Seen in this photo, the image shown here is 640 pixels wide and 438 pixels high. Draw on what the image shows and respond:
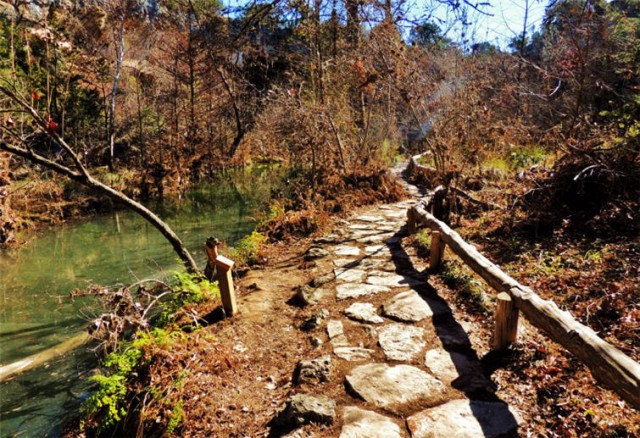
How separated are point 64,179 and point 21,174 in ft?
4.34

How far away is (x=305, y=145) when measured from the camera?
1020 centimetres

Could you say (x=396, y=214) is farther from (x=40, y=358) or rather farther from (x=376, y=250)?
(x=40, y=358)

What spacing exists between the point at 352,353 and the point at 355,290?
137cm

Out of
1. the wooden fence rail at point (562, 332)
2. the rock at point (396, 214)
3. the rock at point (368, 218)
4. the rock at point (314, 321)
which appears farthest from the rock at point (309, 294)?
the rock at point (396, 214)

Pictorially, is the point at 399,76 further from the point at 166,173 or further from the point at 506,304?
the point at 166,173

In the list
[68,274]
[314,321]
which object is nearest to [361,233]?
[314,321]

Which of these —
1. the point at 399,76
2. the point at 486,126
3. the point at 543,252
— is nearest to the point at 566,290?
the point at 543,252

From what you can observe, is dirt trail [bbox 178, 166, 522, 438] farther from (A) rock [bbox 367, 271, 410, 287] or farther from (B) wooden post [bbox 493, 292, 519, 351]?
(B) wooden post [bbox 493, 292, 519, 351]

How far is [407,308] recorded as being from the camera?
433cm

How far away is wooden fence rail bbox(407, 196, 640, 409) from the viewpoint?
7.20 feet

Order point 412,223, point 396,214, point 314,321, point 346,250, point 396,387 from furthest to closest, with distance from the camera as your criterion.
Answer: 1. point 396,214
2. point 412,223
3. point 346,250
4. point 314,321
5. point 396,387

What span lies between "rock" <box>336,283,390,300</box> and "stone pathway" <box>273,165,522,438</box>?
12 millimetres

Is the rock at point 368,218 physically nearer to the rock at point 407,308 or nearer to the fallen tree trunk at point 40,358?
the rock at point 407,308

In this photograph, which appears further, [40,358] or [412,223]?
[412,223]
